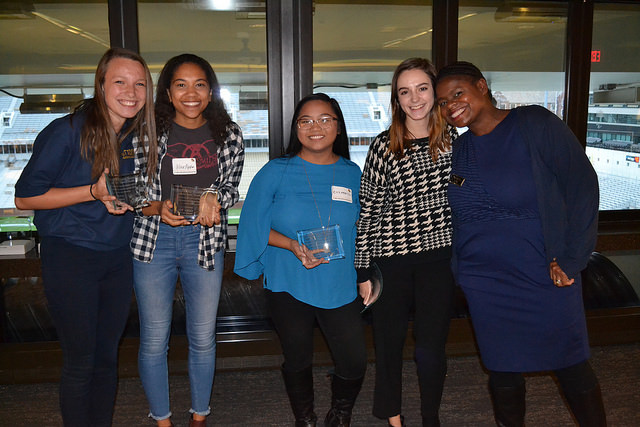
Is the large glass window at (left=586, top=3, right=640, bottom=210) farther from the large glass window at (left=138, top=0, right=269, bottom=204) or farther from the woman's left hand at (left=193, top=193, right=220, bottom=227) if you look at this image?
the woman's left hand at (left=193, top=193, right=220, bottom=227)

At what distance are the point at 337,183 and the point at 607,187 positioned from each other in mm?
2446

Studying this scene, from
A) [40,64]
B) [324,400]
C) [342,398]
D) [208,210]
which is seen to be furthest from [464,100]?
[40,64]

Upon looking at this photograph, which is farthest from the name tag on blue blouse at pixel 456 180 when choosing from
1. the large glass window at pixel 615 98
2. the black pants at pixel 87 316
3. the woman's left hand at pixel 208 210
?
the large glass window at pixel 615 98

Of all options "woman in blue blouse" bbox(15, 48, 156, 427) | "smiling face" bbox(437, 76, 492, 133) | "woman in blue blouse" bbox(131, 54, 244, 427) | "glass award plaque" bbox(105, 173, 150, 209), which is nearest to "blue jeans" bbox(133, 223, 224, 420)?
"woman in blue blouse" bbox(131, 54, 244, 427)

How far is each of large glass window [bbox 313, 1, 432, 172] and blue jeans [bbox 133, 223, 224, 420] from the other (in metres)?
1.61

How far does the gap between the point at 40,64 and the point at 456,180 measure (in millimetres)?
2675

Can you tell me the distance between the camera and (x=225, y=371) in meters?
3.42

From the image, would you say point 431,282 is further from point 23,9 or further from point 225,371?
point 23,9

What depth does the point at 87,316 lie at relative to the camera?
2055 millimetres

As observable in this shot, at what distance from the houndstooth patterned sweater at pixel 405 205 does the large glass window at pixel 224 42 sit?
1405mm

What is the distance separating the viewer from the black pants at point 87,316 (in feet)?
6.59

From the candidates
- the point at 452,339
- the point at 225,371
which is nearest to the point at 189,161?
the point at 225,371

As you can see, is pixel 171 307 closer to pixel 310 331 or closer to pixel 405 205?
pixel 310 331

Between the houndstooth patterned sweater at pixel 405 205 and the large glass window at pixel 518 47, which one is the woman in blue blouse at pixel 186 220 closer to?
the houndstooth patterned sweater at pixel 405 205
